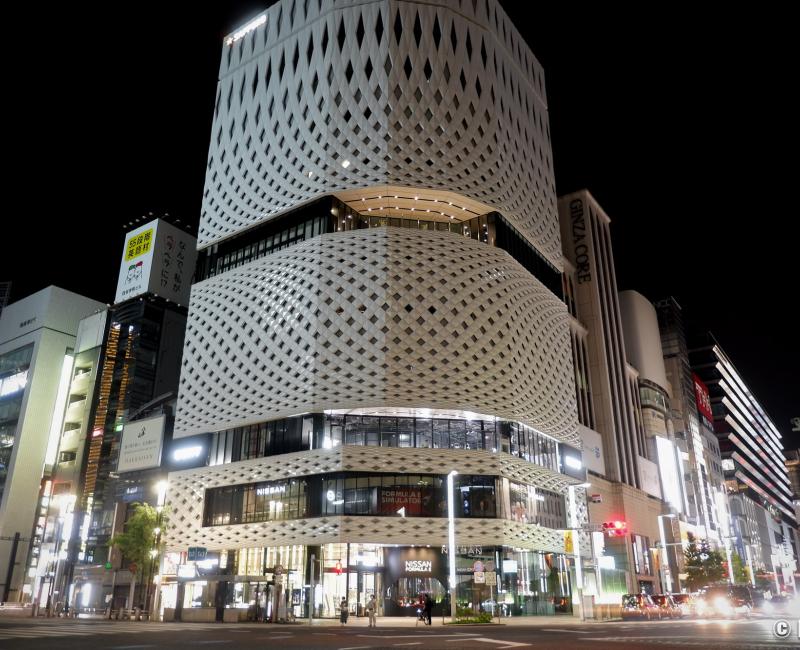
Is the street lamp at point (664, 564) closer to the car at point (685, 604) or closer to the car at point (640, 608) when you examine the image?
the car at point (685, 604)

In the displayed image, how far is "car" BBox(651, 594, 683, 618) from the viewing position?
44031 millimetres

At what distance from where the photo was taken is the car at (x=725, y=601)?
47938 mm

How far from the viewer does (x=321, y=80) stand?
2506 inches

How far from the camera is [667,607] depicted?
45438 millimetres

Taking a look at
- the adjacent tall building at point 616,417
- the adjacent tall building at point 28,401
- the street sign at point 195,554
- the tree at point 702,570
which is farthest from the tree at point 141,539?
the tree at point 702,570

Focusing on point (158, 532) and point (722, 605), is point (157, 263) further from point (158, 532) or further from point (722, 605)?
point (722, 605)

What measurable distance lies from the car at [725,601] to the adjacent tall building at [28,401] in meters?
80.3

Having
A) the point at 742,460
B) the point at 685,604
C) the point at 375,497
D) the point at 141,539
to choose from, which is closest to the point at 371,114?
the point at 375,497

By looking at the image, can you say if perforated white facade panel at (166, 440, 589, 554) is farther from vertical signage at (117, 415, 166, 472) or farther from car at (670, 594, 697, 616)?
car at (670, 594, 697, 616)

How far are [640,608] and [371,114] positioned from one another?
152ft

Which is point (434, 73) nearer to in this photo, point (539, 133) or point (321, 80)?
point (321, 80)

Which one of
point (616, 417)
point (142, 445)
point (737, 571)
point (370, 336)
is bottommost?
point (737, 571)

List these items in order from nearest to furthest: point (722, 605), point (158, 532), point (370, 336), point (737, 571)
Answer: point (722, 605)
point (370, 336)
point (158, 532)
point (737, 571)

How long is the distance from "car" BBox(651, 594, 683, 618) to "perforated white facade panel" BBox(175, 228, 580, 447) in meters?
17.5
